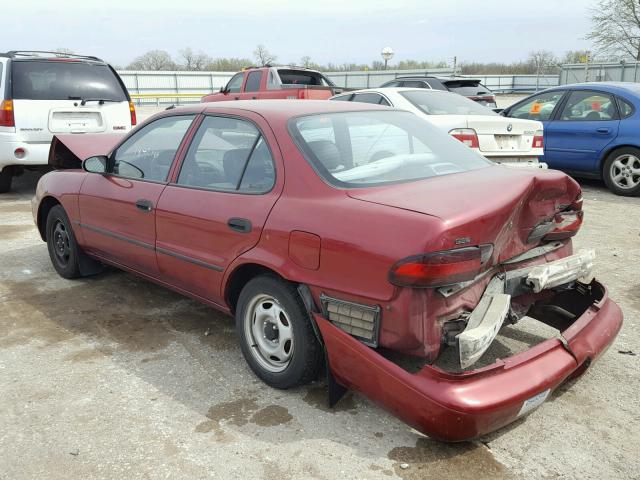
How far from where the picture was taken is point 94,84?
851 cm

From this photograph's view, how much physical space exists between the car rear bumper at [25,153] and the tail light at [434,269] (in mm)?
6774

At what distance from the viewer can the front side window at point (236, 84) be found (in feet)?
43.4

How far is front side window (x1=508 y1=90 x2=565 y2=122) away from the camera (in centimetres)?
918

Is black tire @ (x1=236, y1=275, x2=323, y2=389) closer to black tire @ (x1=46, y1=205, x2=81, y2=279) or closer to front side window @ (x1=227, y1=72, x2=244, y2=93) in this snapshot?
black tire @ (x1=46, y1=205, x2=81, y2=279)

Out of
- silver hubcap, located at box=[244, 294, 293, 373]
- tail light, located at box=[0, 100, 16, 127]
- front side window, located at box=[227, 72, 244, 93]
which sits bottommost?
silver hubcap, located at box=[244, 294, 293, 373]

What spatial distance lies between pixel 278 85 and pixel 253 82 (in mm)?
884

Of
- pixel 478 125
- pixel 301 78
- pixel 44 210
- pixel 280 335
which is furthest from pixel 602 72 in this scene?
pixel 280 335

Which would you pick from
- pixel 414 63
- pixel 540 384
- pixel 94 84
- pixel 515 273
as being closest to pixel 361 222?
pixel 515 273

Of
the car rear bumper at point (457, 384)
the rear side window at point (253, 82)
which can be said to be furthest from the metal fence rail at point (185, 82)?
the car rear bumper at point (457, 384)

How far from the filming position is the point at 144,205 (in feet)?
13.1

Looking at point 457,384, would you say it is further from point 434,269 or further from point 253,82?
point 253,82

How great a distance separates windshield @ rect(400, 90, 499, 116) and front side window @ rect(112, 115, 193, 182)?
4285mm

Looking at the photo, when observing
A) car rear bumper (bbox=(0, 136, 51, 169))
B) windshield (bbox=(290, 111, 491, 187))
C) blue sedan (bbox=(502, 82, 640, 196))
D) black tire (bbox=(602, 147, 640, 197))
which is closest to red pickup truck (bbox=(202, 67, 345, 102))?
blue sedan (bbox=(502, 82, 640, 196))

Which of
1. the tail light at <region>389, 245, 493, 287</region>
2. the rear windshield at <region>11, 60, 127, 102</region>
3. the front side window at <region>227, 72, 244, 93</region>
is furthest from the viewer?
the front side window at <region>227, 72, 244, 93</region>
